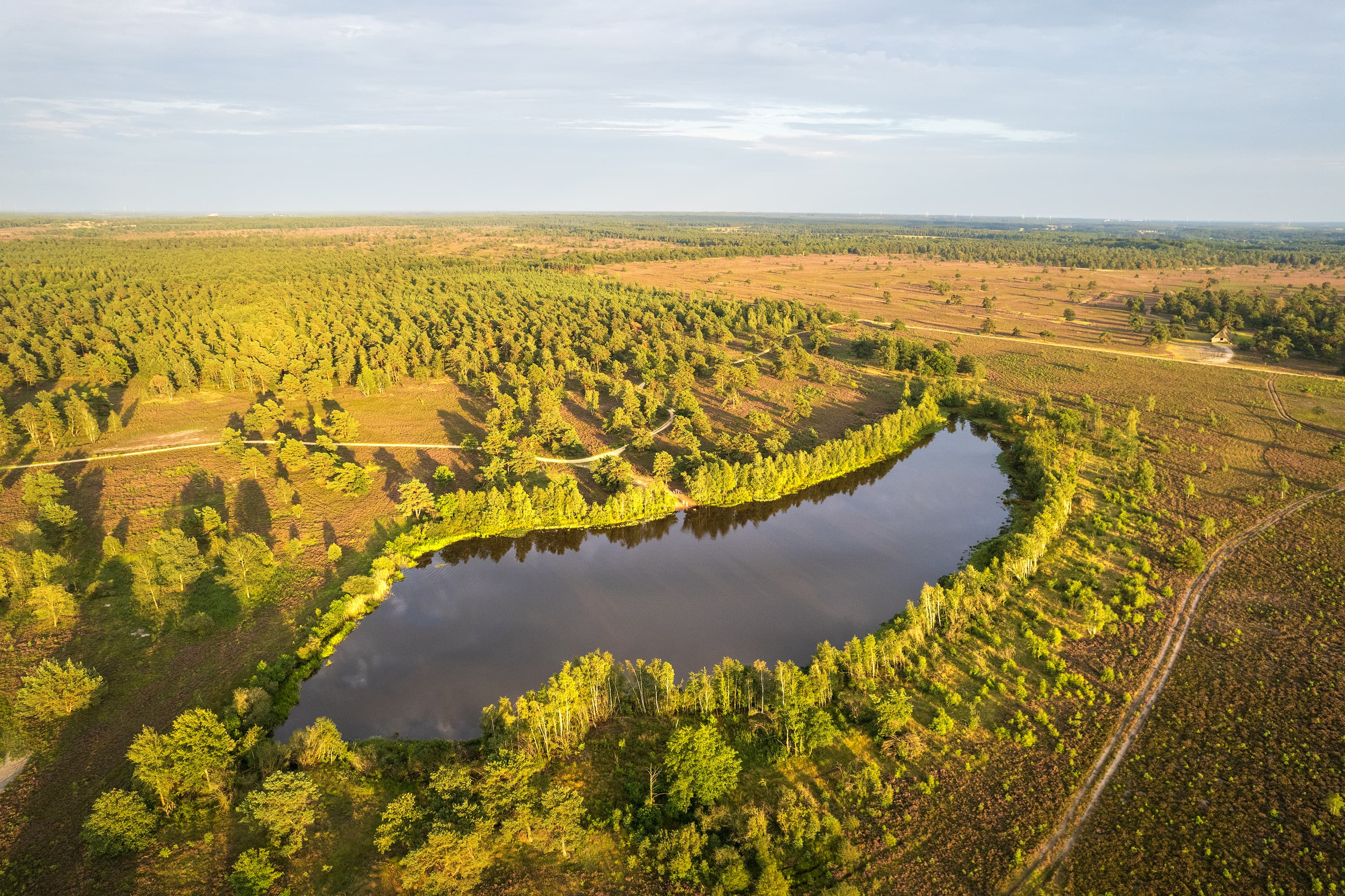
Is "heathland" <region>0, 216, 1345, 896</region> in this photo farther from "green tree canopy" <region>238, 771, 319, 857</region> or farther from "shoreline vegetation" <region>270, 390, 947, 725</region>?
"shoreline vegetation" <region>270, 390, 947, 725</region>

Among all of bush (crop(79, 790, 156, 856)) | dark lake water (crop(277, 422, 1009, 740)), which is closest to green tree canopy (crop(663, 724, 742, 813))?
dark lake water (crop(277, 422, 1009, 740))

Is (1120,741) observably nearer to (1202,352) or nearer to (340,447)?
(340,447)

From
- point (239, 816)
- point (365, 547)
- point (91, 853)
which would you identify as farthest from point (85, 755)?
point (365, 547)

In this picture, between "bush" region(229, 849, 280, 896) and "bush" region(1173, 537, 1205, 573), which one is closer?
"bush" region(229, 849, 280, 896)

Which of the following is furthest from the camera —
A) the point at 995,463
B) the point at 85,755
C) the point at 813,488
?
the point at 995,463

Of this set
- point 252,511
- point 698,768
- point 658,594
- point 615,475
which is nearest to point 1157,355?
point 615,475

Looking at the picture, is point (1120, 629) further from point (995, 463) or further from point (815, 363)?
point (815, 363)
